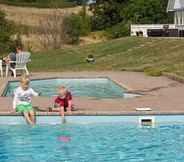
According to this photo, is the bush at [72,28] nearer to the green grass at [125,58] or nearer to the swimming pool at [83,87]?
the green grass at [125,58]

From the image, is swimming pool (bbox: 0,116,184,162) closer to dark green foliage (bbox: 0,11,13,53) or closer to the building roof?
dark green foliage (bbox: 0,11,13,53)

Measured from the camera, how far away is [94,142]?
35.2 feet

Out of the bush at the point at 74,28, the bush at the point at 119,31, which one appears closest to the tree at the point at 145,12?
the bush at the point at 119,31

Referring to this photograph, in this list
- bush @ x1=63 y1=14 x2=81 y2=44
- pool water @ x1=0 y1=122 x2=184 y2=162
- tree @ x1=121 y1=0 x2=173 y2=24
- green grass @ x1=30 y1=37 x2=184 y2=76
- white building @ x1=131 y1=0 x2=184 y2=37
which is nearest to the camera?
pool water @ x1=0 y1=122 x2=184 y2=162

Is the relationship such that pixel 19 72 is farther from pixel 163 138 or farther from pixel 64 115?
pixel 163 138

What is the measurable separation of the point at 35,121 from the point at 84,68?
54.7ft

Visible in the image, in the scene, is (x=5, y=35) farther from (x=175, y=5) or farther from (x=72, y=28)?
(x=175, y=5)

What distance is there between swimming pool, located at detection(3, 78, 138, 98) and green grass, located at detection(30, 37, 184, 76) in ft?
8.38

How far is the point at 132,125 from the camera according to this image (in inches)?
472

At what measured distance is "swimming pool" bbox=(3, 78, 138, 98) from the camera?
59.0ft

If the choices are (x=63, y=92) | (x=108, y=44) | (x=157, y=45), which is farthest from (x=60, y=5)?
(x=63, y=92)

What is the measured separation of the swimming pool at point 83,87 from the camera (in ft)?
59.0

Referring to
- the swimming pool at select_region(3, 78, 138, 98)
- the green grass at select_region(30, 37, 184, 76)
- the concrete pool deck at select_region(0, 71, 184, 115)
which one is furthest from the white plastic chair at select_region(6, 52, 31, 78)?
the green grass at select_region(30, 37, 184, 76)

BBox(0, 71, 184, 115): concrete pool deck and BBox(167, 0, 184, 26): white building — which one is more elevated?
BBox(167, 0, 184, 26): white building
